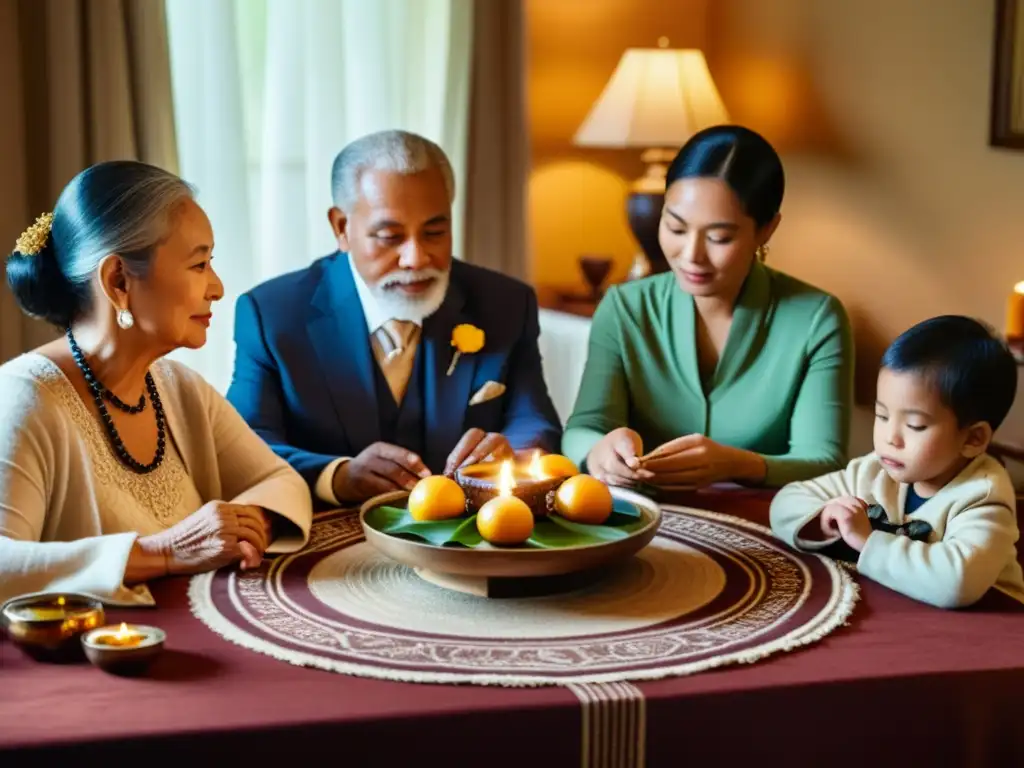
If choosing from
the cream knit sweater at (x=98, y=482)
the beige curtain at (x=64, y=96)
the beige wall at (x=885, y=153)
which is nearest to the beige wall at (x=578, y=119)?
the beige wall at (x=885, y=153)

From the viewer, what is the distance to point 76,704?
1358 mm

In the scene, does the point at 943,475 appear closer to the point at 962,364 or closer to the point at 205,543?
the point at 962,364

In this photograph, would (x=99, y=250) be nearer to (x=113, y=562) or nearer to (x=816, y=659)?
(x=113, y=562)

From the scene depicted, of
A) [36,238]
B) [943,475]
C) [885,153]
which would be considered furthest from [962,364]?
[885,153]

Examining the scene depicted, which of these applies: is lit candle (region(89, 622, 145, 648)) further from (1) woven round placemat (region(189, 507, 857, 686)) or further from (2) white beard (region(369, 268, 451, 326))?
(2) white beard (region(369, 268, 451, 326))

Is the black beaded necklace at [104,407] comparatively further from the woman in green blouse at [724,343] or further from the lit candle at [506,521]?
the woman in green blouse at [724,343]

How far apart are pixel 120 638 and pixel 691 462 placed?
1051 millimetres

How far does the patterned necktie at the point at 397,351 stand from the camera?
101 inches

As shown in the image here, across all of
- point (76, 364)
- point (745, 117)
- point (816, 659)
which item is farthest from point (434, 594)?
point (745, 117)

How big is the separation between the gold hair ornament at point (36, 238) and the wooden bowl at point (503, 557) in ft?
2.17

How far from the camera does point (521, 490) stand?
177 centimetres

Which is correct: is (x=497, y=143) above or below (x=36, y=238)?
above

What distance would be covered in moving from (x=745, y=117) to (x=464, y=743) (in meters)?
3.77

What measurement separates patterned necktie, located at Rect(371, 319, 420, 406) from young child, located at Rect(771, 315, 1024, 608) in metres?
1.00
